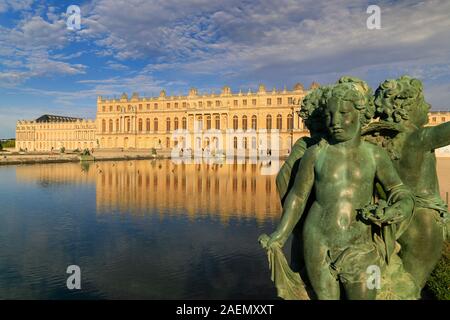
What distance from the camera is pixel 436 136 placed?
2.49 m

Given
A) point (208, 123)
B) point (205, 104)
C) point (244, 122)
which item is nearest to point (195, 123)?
point (208, 123)

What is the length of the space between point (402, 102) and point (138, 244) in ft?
24.7

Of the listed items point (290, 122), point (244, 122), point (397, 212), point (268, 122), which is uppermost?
point (244, 122)

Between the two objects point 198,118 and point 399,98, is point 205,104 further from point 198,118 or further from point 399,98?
point 399,98

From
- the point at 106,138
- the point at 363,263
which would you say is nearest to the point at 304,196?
the point at 363,263

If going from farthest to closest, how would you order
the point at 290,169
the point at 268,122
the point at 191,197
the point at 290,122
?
the point at 268,122 → the point at 290,122 → the point at 191,197 → the point at 290,169

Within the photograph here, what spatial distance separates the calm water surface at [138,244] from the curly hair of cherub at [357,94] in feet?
14.5

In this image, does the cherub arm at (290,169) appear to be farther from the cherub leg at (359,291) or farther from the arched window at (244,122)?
the arched window at (244,122)

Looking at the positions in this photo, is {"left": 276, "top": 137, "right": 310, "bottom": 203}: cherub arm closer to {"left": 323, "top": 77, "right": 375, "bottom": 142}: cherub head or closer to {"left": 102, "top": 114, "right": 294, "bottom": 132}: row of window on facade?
{"left": 323, "top": 77, "right": 375, "bottom": 142}: cherub head

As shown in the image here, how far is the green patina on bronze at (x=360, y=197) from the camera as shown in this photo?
229cm

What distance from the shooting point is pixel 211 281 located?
6703mm

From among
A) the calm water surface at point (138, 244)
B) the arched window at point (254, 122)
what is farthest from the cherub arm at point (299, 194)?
the arched window at point (254, 122)

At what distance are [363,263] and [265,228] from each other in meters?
8.22
